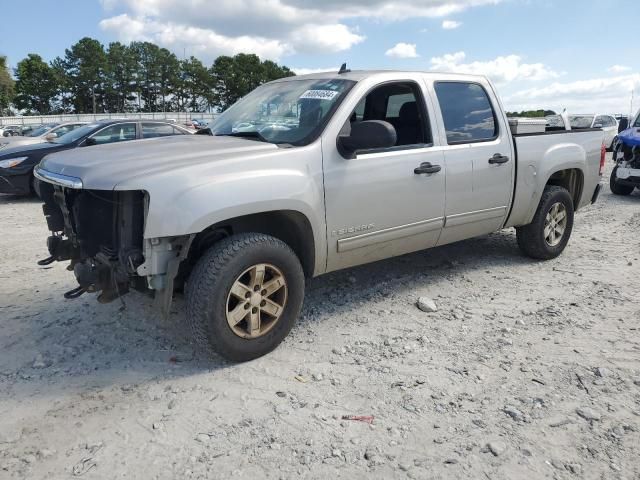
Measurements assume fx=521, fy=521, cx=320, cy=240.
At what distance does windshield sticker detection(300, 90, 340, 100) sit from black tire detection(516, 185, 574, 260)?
2754 millimetres

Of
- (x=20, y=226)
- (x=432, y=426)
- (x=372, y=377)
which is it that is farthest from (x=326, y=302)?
(x=20, y=226)

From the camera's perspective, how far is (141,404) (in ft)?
9.71

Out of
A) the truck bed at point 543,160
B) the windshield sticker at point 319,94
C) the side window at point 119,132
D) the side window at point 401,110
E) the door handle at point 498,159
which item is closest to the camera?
the windshield sticker at point 319,94

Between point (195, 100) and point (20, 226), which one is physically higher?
point (195, 100)

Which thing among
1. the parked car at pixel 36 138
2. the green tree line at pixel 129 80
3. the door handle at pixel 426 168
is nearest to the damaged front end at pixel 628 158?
the door handle at pixel 426 168

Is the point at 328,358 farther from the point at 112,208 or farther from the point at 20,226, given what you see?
the point at 20,226

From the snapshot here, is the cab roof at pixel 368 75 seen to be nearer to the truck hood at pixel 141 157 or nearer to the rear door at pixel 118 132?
the truck hood at pixel 141 157

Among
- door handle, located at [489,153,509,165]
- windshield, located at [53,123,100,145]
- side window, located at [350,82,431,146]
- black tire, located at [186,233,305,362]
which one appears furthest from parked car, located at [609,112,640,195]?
windshield, located at [53,123,100,145]

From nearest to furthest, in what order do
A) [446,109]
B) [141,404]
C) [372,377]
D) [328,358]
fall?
[141,404] → [372,377] → [328,358] → [446,109]

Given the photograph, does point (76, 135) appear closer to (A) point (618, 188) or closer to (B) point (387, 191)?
(B) point (387, 191)

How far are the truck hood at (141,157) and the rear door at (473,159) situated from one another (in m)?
1.72

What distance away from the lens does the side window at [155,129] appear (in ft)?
33.4

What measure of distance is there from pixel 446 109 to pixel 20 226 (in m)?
6.25

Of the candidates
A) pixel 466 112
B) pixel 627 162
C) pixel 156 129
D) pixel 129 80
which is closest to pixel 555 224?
pixel 466 112
